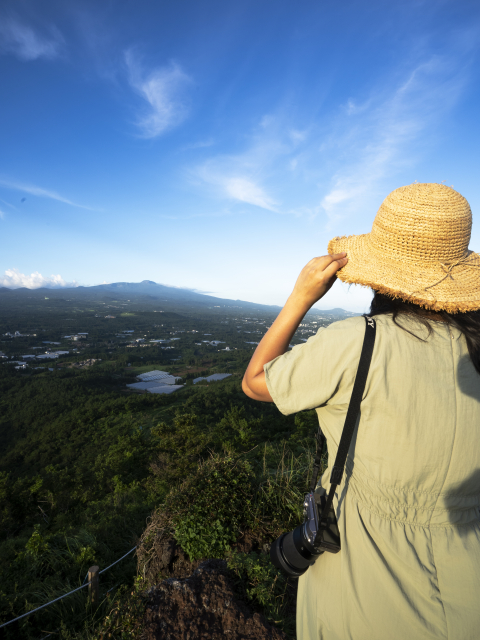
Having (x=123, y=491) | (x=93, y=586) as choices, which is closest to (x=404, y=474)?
(x=93, y=586)

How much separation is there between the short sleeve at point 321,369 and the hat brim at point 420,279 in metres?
0.17

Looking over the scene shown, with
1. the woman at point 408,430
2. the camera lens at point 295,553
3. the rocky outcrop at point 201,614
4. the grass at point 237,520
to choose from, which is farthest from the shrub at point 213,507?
the woman at point 408,430

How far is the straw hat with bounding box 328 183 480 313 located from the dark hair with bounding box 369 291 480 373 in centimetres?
3

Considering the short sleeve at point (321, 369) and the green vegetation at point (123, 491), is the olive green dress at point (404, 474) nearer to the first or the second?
the short sleeve at point (321, 369)

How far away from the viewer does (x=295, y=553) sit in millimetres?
972

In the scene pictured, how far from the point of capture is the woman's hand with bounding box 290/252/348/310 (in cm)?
95

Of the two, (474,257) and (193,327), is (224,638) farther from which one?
(193,327)

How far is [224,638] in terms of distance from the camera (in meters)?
1.78

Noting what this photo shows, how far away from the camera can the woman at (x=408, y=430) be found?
2.54 feet

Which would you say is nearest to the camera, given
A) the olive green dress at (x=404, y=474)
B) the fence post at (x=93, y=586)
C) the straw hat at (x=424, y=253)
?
the olive green dress at (x=404, y=474)

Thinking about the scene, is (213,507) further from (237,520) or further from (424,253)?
(424,253)

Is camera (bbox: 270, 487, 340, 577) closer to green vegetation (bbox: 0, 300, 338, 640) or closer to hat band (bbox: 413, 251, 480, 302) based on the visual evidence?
hat band (bbox: 413, 251, 480, 302)

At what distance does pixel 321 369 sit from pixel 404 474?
1.17 feet

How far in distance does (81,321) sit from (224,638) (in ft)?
390
